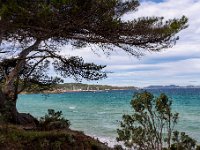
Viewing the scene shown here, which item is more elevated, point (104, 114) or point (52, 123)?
point (52, 123)

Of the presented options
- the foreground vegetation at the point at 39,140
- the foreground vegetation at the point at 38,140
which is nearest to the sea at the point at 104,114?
the foreground vegetation at the point at 38,140

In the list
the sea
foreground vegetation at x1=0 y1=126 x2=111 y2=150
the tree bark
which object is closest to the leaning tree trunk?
the tree bark

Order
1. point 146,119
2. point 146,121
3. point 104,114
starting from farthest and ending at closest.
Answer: point 104,114 < point 146,121 < point 146,119

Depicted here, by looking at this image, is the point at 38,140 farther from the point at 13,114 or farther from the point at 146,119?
the point at 146,119

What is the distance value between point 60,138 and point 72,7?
3759 mm

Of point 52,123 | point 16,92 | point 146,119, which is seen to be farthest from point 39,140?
point 146,119

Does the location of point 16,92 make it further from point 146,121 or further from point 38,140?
point 146,121

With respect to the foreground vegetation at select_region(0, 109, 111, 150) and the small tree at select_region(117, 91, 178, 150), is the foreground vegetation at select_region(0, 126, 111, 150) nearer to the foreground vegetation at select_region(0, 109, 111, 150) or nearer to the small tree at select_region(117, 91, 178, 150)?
the foreground vegetation at select_region(0, 109, 111, 150)


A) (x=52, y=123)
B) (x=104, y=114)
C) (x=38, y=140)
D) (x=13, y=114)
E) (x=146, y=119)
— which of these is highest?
(x=13, y=114)

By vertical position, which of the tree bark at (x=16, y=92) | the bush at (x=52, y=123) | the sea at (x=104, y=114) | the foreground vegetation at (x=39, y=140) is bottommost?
the sea at (x=104, y=114)

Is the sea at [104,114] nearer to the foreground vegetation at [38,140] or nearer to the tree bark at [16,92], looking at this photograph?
the tree bark at [16,92]

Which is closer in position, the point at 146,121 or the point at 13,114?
the point at 13,114

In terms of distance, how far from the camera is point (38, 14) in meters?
11.4

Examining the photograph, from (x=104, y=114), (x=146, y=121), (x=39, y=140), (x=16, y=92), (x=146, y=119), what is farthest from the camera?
(x=104, y=114)
